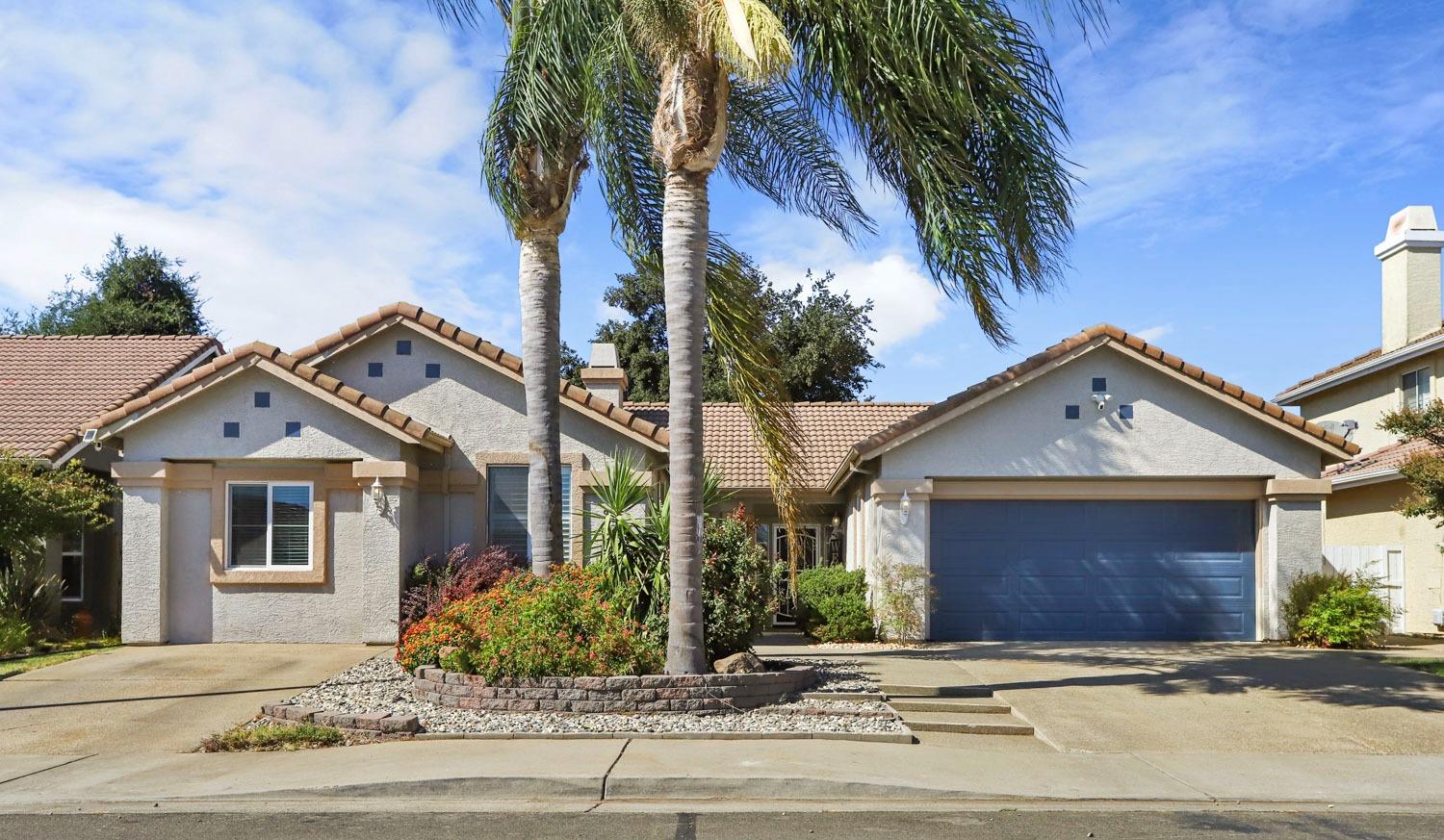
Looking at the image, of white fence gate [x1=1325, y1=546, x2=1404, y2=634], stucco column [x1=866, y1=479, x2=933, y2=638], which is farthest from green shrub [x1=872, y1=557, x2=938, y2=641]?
white fence gate [x1=1325, y1=546, x2=1404, y2=634]

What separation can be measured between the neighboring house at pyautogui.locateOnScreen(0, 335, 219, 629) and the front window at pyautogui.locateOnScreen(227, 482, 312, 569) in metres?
2.84

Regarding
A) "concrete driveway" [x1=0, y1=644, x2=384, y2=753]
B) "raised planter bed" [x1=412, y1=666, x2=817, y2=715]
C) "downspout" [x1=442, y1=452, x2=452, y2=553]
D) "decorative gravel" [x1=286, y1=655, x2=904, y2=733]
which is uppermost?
"downspout" [x1=442, y1=452, x2=452, y2=553]

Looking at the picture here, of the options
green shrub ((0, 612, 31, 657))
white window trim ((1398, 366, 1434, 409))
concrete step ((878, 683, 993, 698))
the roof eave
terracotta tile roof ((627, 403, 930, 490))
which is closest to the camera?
concrete step ((878, 683, 993, 698))

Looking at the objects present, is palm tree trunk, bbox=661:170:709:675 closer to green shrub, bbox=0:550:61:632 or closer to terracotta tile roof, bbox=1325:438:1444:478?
green shrub, bbox=0:550:61:632

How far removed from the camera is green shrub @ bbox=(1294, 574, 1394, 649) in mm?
16312

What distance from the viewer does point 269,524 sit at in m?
16.6

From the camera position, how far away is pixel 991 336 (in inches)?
511

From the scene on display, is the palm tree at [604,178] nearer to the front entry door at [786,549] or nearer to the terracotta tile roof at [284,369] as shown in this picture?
the terracotta tile roof at [284,369]

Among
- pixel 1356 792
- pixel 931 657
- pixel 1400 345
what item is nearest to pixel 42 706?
pixel 931 657

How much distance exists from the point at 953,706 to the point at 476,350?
930 centimetres

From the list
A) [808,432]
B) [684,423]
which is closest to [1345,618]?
[808,432]

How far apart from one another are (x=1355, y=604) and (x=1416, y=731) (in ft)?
20.0

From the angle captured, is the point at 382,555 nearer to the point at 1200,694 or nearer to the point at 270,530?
the point at 270,530

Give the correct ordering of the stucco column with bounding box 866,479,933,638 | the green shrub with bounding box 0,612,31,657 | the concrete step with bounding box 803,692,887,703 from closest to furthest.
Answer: the concrete step with bounding box 803,692,887,703, the green shrub with bounding box 0,612,31,657, the stucco column with bounding box 866,479,933,638
